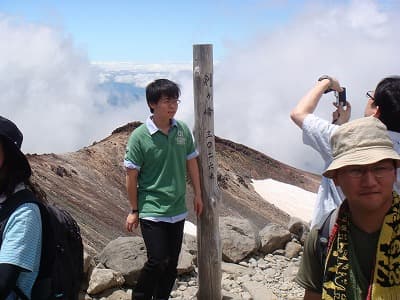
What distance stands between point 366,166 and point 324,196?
108 cm

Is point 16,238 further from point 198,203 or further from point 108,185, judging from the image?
point 108,185

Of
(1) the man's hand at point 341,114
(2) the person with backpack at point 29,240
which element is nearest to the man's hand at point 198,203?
(1) the man's hand at point 341,114

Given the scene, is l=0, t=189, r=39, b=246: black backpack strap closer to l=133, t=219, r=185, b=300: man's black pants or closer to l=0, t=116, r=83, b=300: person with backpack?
l=0, t=116, r=83, b=300: person with backpack

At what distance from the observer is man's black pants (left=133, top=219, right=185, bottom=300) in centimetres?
445

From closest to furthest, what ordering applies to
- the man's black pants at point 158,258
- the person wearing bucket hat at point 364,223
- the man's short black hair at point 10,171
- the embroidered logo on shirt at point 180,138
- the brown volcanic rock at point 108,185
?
the person wearing bucket hat at point 364,223 < the man's short black hair at point 10,171 < the man's black pants at point 158,258 < the embroidered logo on shirt at point 180,138 < the brown volcanic rock at point 108,185

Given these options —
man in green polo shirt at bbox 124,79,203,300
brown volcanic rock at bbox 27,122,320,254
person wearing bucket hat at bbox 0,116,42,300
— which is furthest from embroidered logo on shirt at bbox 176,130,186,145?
brown volcanic rock at bbox 27,122,320,254

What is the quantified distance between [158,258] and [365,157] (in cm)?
276

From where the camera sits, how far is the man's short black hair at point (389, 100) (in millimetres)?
2742

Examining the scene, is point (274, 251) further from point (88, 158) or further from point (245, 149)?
point (245, 149)

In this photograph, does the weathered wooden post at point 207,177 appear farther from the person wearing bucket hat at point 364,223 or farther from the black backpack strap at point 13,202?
the person wearing bucket hat at point 364,223

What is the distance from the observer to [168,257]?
4531 millimetres

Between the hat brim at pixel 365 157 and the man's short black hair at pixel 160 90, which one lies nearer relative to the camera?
→ the hat brim at pixel 365 157

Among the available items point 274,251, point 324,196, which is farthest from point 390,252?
point 274,251

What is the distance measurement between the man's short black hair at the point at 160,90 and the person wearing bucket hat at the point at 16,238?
2.12m
